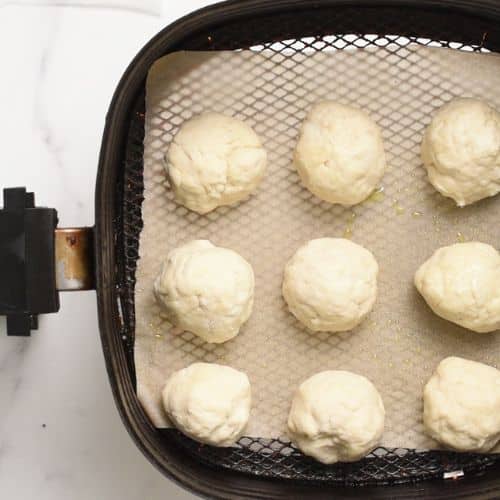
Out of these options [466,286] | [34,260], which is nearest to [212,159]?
[34,260]

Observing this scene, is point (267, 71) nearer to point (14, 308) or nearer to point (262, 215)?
point (262, 215)

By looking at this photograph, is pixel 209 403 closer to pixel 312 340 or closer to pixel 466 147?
pixel 312 340

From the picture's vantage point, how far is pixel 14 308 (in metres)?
1.00

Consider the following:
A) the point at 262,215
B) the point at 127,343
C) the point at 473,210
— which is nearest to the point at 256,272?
the point at 262,215

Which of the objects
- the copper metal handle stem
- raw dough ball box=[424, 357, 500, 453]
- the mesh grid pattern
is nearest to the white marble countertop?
the mesh grid pattern

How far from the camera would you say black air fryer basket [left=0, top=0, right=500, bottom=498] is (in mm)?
988

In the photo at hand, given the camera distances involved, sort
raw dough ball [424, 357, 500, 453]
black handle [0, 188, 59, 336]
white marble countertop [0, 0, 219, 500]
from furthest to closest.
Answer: white marble countertop [0, 0, 219, 500] → raw dough ball [424, 357, 500, 453] → black handle [0, 188, 59, 336]

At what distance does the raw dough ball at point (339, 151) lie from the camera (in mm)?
1108

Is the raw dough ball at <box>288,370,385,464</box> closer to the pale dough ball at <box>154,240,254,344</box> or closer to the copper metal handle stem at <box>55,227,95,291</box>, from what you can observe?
the pale dough ball at <box>154,240,254,344</box>

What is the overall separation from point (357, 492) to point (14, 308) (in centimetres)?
55

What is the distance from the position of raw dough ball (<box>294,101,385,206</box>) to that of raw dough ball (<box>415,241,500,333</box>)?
168 millimetres

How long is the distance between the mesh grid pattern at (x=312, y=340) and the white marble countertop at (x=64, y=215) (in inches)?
8.0

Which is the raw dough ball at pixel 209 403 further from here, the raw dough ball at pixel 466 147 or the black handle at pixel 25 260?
the raw dough ball at pixel 466 147

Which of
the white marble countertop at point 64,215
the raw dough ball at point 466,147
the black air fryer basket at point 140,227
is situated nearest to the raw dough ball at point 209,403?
the black air fryer basket at point 140,227
